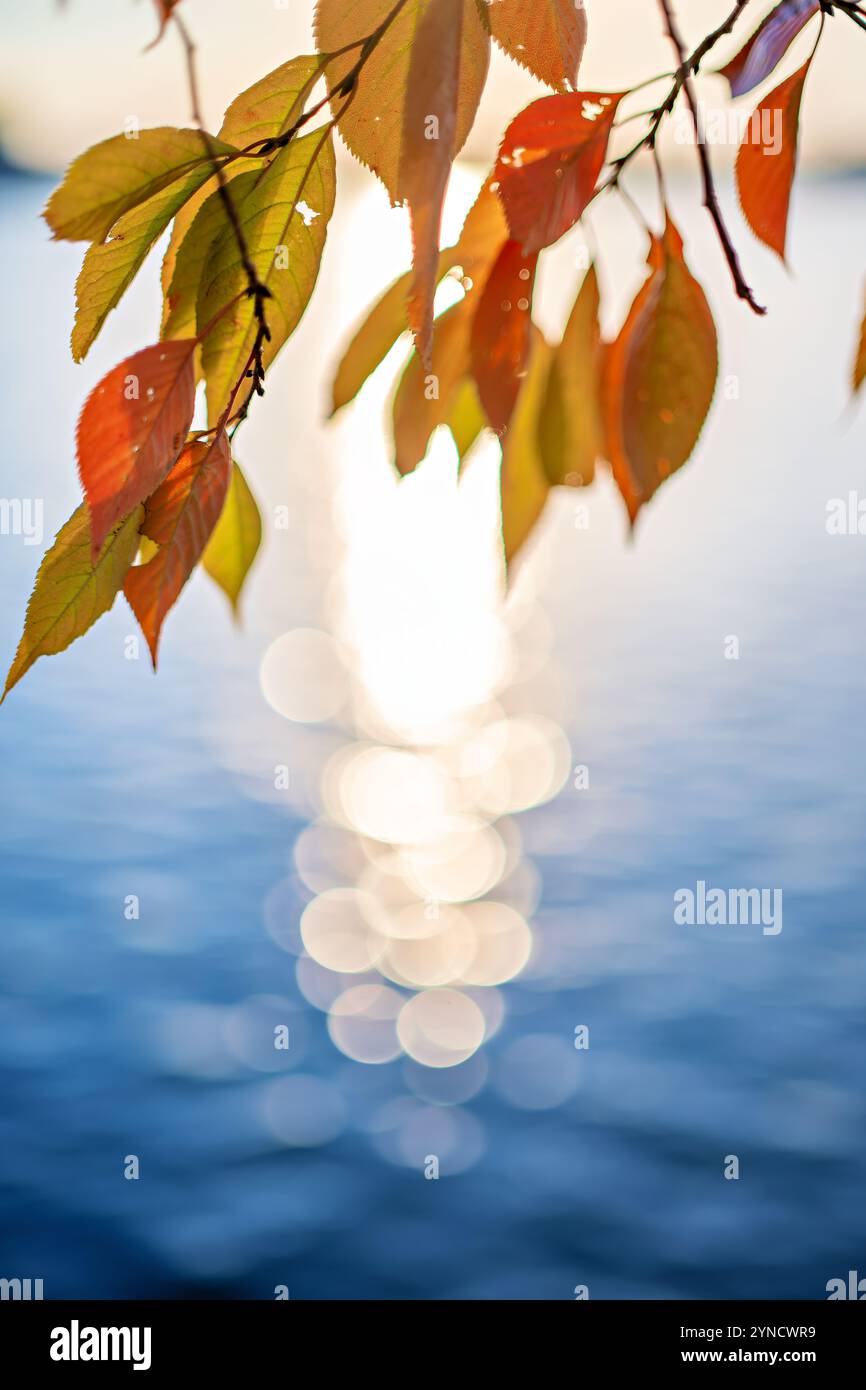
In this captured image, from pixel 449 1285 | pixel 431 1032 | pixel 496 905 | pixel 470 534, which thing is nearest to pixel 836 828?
pixel 496 905

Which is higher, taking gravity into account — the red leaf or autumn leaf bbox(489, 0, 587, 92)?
autumn leaf bbox(489, 0, 587, 92)

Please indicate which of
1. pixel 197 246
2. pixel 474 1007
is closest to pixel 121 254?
pixel 197 246

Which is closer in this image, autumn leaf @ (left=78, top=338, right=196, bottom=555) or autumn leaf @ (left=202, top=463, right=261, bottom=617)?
autumn leaf @ (left=78, top=338, right=196, bottom=555)

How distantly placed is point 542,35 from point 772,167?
8cm

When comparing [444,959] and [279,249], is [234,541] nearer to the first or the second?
[279,249]

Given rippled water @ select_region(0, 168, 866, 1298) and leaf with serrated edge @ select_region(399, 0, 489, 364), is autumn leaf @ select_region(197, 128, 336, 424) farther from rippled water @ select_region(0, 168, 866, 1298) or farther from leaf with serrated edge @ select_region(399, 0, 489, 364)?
rippled water @ select_region(0, 168, 866, 1298)

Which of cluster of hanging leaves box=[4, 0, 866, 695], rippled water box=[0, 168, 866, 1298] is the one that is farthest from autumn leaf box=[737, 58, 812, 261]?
rippled water box=[0, 168, 866, 1298]

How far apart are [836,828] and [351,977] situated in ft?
6.05

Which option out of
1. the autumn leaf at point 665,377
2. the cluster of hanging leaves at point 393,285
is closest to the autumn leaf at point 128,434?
the cluster of hanging leaves at point 393,285

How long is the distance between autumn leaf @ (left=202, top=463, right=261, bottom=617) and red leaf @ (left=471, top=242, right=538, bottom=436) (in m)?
0.10

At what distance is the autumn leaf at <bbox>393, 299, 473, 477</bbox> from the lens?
1.25ft

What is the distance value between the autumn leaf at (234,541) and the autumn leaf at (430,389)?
5 cm

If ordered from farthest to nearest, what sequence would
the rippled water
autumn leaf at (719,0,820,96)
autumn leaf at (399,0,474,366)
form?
the rippled water
autumn leaf at (719,0,820,96)
autumn leaf at (399,0,474,366)

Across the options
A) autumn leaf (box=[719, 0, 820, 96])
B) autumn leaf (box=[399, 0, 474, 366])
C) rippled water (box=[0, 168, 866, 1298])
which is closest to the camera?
autumn leaf (box=[399, 0, 474, 366])
